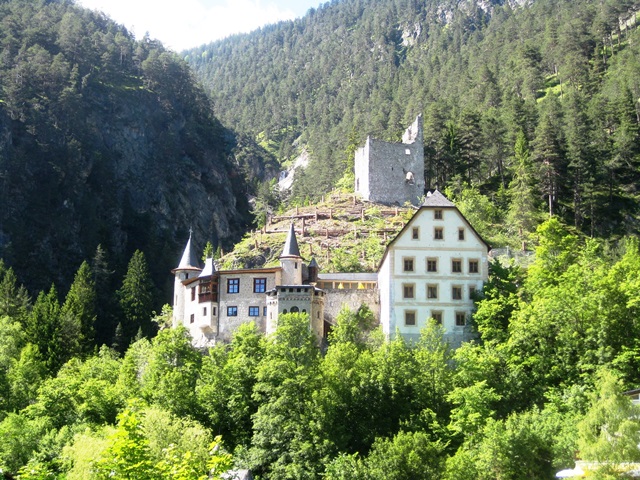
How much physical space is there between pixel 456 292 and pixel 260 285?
525 inches

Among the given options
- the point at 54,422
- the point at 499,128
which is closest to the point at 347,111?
the point at 499,128

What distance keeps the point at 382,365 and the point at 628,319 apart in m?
14.0

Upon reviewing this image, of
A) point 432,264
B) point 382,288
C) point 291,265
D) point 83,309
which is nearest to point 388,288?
point 382,288

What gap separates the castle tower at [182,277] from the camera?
69.1m

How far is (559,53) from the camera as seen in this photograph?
138m

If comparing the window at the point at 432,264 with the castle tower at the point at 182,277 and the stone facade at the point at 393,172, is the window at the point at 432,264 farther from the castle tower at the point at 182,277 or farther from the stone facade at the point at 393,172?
the stone facade at the point at 393,172

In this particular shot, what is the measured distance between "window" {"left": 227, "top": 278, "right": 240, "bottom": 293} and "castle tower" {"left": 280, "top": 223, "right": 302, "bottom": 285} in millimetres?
3099

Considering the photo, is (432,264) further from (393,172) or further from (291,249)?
(393,172)

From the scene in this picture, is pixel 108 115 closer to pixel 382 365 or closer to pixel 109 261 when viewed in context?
pixel 109 261

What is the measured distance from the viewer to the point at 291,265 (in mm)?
65250

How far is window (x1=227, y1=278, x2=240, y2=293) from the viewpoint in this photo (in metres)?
65.2

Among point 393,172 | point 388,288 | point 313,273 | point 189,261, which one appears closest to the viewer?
point 388,288

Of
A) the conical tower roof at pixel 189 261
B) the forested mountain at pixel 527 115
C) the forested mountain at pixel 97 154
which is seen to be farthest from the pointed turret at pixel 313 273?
the forested mountain at pixel 97 154

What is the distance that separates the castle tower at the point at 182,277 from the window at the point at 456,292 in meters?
19.4
